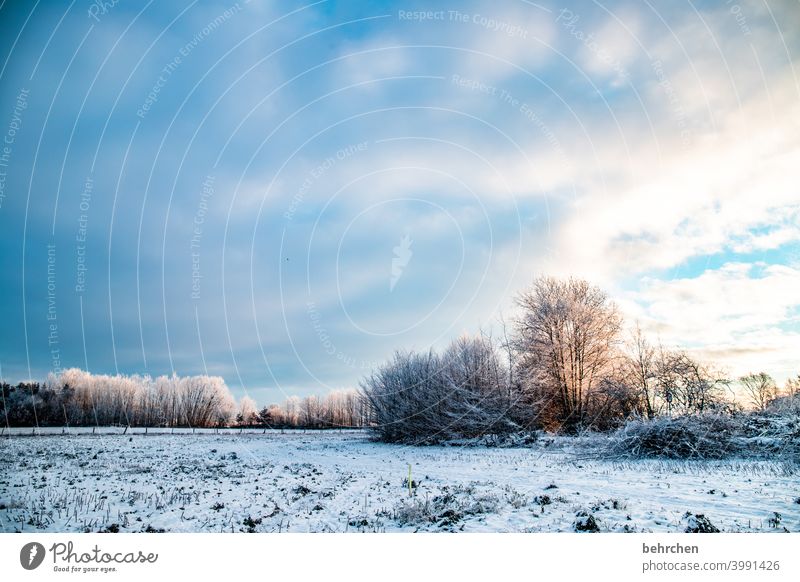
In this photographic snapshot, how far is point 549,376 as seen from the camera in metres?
35.5

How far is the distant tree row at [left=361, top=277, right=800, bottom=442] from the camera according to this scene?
33.1 meters

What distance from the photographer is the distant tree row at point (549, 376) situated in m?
33.1

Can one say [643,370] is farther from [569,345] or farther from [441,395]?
[441,395]

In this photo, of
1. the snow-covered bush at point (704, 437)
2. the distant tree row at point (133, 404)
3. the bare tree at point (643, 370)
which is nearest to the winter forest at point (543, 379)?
the bare tree at point (643, 370)

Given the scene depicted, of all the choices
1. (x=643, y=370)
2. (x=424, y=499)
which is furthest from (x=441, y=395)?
(x=424, y=499)

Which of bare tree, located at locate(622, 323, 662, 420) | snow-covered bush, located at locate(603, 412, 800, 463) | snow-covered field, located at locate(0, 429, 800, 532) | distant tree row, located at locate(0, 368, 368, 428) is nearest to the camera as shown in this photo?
snow-covered field, located at locate(0, 429, 800, 532)

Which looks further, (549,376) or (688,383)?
(549,376)

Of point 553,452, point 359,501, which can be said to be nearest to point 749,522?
point 359,501

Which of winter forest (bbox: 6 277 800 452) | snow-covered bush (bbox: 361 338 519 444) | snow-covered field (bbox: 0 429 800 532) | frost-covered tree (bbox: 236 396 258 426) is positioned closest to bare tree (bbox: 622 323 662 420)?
winter forest (bbox: 6 277 800 452)

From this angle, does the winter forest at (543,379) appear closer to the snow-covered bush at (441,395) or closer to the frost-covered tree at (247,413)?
the snow-covered bush at (441,395)

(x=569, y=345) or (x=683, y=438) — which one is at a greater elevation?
(x=569, y=345)

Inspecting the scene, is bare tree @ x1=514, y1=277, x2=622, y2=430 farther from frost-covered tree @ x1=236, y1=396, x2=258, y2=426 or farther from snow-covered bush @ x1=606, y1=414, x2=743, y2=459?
frost-covered tree @ x1=236, y1=396, x2=258, y2=426
